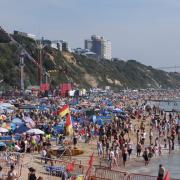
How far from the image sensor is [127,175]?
16000 mm

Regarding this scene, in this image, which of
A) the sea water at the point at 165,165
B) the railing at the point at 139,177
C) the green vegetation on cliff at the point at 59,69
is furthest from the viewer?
the green vegetation on cliff at the point at 59,69

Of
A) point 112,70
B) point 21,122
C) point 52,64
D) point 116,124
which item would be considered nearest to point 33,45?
point 52,64

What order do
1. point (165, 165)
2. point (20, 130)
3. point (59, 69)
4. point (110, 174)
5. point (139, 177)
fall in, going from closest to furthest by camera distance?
point (139, 177) < point (110, 174) < point (165, 165) < point (20, 130) < point (59, 69)

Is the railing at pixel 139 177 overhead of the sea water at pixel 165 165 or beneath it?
overhead

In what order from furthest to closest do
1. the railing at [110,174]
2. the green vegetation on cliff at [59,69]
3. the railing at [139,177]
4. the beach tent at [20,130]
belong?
the green vegetation on cliff at [59,69] < the beach tent at [20,130] < the railing at [110,174] < the railing at [139,177]

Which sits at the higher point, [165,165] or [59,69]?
[59,69]

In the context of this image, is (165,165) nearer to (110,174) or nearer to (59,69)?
(110,174)

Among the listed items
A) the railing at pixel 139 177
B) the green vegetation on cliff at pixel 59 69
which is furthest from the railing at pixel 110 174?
the green vegetation on cliff at pixel 59 69

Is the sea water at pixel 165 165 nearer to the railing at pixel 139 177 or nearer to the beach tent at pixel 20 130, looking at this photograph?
the railing at pixel 139 177

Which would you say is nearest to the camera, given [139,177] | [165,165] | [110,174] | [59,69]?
[139,177]

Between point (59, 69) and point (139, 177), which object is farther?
point (59, 69)

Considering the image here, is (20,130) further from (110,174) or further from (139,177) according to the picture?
(139,177)

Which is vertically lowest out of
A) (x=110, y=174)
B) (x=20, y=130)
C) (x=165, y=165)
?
(x=165, y=165)

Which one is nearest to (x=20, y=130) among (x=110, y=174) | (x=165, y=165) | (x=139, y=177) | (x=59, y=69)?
(x=165, y=165)
